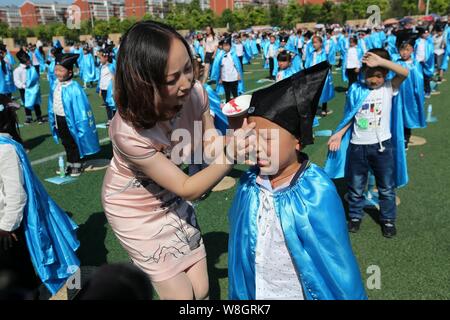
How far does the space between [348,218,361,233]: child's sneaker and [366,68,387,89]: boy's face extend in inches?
54.9

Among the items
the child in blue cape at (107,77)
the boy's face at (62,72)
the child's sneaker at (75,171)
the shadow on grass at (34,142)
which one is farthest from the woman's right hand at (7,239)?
the child in blue cape at (107,77)

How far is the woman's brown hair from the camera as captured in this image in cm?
158

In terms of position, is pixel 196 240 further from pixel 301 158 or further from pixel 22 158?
pixel 22 158

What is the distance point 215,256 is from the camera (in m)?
3.93

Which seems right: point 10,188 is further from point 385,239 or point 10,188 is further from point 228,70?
point 228,70

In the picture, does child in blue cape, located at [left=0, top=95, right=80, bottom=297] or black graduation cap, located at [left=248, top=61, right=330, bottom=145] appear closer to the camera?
black graduation cap, located at [left=248, top=61, right=330, bottom=145]

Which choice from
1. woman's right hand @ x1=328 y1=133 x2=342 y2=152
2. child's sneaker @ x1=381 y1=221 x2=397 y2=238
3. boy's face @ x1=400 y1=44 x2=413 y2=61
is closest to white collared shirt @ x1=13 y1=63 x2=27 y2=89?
boy's face @ x1=400 y1=44 x2=413 y2=61

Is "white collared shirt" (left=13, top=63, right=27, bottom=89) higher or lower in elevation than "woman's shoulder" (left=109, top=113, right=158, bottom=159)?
lower

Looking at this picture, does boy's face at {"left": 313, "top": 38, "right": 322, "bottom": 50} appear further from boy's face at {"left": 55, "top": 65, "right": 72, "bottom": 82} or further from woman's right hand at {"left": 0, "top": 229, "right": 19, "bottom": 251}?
woman's right hand at {"left": 0, "top": 229, "right": 19, "bottom": 251}

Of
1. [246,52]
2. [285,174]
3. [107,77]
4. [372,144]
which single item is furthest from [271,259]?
[246,52]

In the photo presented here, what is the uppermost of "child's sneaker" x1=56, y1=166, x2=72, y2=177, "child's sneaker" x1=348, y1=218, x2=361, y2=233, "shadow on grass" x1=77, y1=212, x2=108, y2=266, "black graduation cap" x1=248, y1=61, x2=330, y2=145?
"black graduation cap" x1=248, y1=61, x2=330, y2=145

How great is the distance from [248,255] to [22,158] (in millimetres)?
1919

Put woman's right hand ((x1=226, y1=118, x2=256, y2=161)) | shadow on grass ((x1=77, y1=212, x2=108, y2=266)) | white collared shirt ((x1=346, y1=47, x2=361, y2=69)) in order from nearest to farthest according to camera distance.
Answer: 1. woman's right hand ((x1=226, y1=118, x2=256, y2=161))
2. shadow on grass ((x1=77, y1=212, x2=108, y2=266))
3. white collared shirt ((x1=346, y1=47, x2=361, y2=69))

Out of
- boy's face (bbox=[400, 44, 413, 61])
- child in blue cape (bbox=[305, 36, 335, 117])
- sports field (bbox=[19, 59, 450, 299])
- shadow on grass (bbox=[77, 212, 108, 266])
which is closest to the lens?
sports field (bbox=[19, 59, 450, 299])
